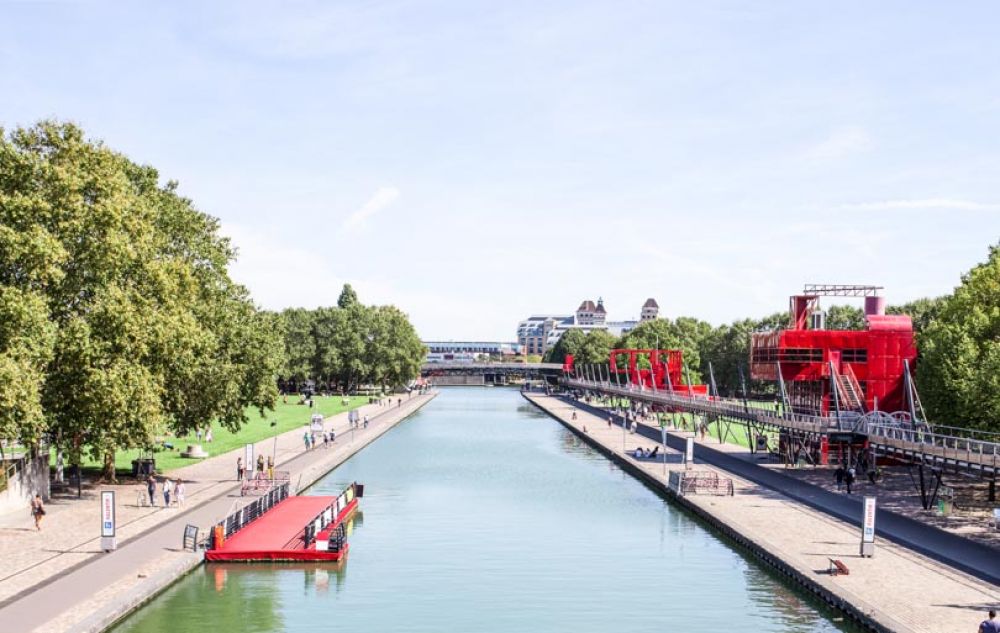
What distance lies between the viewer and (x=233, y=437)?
9425cm

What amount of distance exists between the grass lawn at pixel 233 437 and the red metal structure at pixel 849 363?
132 feet

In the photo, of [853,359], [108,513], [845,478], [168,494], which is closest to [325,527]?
[168,494]

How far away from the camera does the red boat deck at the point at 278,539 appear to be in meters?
40.8

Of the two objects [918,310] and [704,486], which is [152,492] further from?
[918,310]

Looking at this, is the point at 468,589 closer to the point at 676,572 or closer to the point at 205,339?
the point at 676,572

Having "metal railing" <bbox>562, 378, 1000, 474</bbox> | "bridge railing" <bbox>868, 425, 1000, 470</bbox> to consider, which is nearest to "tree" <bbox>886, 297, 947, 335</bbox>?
"metal railing" <bbox>562, 378, 1000, 474</bbox>

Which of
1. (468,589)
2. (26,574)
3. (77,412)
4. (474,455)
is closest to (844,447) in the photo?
(474,455)

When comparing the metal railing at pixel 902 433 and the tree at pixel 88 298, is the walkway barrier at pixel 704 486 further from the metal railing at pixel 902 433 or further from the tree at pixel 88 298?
the tree at pixel 88 298

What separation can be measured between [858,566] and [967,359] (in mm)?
24439

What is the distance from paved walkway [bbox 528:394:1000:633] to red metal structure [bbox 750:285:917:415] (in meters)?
17.4

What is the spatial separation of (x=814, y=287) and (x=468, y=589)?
58646 millimetres

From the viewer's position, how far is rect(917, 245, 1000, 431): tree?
176 feet

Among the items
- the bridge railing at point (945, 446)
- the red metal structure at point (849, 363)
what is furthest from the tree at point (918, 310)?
the bridge railing at point (945, 446)

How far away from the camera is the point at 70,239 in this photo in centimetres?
4872
